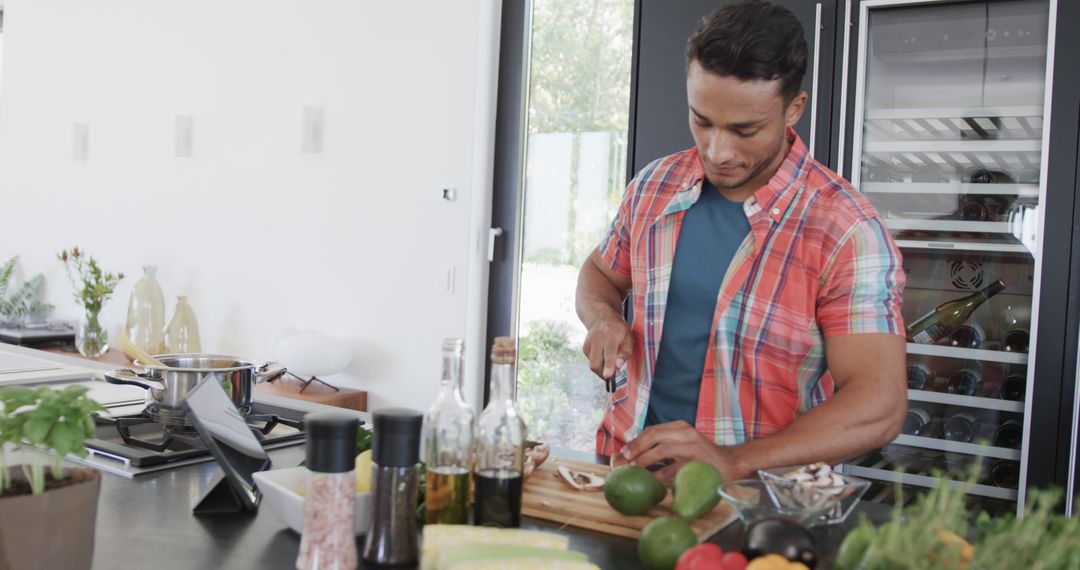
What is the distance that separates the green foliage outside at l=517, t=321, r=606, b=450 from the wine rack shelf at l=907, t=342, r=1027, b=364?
3.90 ft

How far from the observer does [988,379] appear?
2.55m

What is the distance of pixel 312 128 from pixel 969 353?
8.70 feet

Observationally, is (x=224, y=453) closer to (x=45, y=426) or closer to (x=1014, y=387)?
(x=45, y=426)

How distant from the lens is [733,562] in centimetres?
90

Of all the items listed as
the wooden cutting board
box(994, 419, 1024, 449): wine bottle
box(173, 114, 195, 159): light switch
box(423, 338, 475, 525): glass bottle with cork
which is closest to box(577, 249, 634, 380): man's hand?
the wooden cutting board

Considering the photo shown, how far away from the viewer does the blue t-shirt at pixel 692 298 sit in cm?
179

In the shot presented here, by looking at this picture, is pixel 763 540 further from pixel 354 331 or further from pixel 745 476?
pixel 354 331

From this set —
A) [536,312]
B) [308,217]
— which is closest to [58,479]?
[536,312]

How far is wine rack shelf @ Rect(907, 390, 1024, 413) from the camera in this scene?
2.46 meters

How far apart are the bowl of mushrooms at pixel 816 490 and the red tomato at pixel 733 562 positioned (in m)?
0.26

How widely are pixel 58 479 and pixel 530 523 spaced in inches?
22.5

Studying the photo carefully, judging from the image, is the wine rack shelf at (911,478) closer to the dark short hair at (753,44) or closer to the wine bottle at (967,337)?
the wine bottle at (967,337)

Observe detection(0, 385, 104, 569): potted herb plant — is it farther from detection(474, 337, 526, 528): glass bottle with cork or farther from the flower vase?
the flower vase

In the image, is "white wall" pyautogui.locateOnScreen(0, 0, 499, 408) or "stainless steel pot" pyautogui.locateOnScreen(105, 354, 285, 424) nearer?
"stainless steel pot" pyautogui.locateOnScreen(105, 354, 285, 424)
